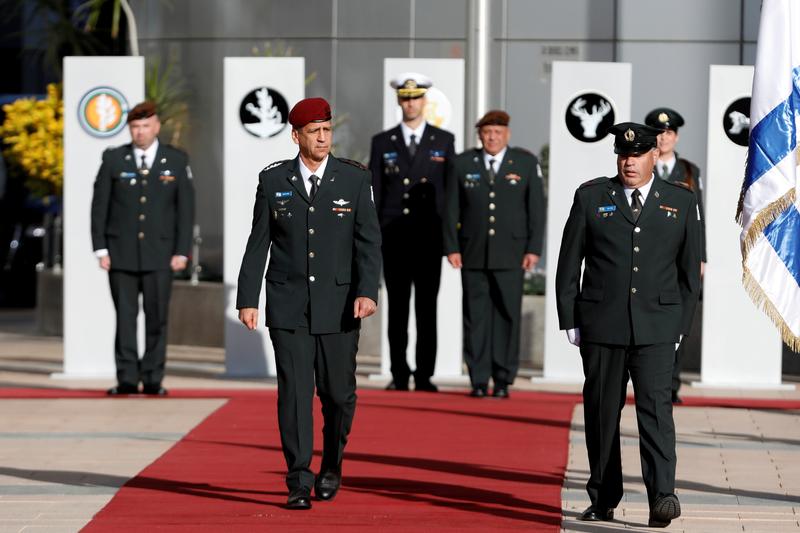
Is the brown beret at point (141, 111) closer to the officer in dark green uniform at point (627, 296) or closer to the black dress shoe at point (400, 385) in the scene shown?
the black dress shoe at point (400, 385)

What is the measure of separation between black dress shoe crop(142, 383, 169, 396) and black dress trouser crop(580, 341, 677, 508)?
4756 mm

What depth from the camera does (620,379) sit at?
732 cm

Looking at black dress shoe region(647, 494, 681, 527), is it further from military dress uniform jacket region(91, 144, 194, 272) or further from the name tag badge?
military dress uniform jacket region(91, 144, 194, 272)

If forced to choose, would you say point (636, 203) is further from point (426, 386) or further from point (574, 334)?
point (426, 386)

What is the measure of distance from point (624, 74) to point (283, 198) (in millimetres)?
5095

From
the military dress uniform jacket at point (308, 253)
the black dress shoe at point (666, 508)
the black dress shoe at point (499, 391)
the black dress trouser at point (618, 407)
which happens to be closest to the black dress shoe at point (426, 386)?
the black dress shoe at point (499, 391)

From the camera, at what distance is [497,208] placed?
37.7 feet

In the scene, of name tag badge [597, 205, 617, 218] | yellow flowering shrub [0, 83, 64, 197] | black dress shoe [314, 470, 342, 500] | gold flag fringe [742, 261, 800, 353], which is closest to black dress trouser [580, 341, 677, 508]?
name tag badge [597, 205, 617, 218]

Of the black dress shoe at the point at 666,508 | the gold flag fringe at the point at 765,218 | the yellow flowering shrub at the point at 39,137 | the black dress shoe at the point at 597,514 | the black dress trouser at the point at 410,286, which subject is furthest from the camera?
the yellow flowering shrub at the point at 39,137

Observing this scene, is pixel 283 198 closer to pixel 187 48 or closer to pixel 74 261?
pixel 74 261

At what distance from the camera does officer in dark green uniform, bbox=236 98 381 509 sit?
7582 mm

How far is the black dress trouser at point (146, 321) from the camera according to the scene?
11.5m

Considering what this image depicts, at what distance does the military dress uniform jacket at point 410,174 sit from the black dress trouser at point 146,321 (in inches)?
58.6

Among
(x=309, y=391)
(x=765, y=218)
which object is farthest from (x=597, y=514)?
(x=765, y=218)
